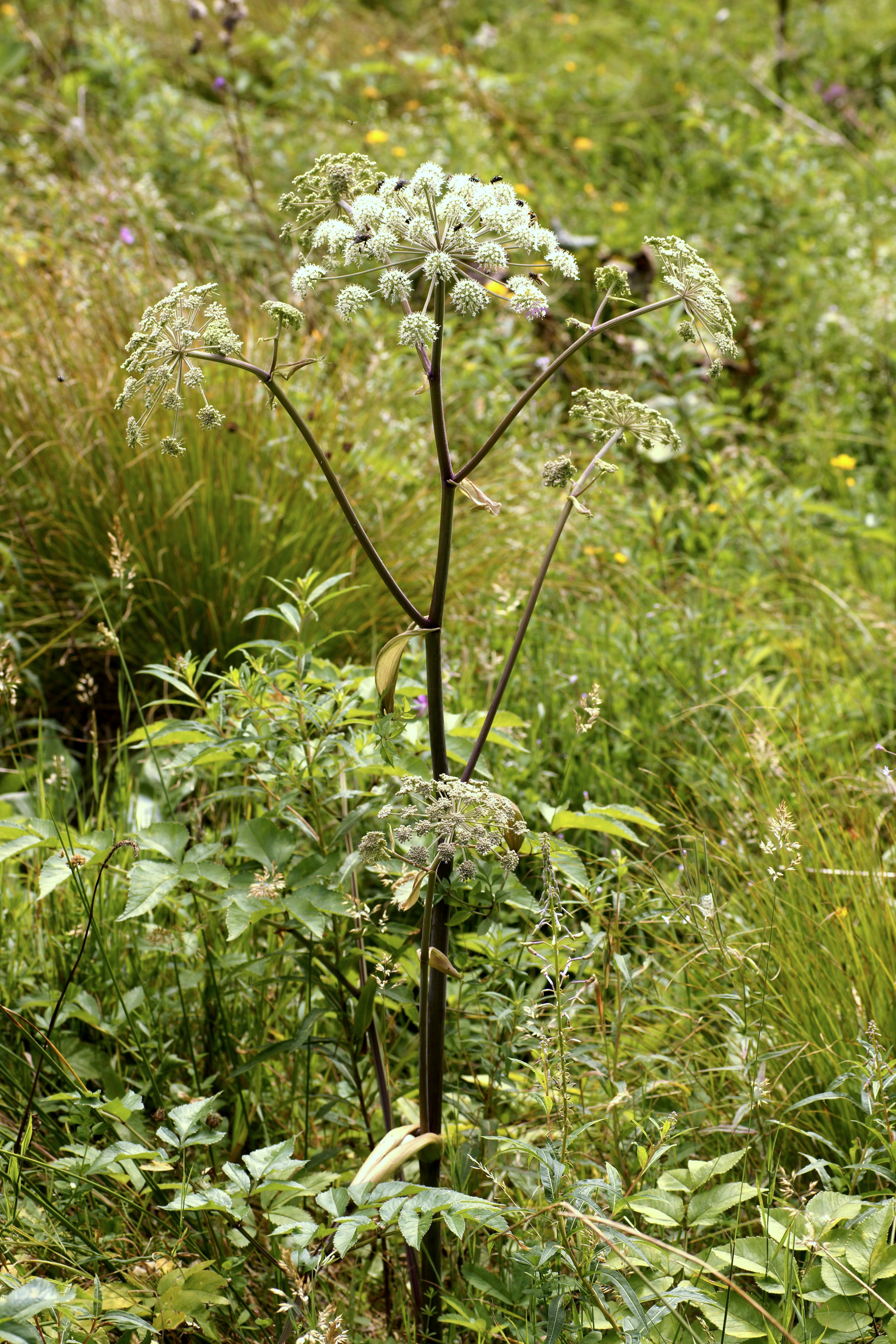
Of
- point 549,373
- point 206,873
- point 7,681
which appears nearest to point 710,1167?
point 206,873

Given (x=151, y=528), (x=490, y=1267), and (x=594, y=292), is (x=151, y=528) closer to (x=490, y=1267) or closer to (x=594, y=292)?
(x=490, y=1267)

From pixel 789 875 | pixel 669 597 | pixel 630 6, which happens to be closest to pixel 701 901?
pixel 789 875

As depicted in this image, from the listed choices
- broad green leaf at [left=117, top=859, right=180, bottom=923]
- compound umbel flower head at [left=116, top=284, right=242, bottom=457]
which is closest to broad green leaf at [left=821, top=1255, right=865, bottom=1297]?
broad green leaf at [left=117, top=859, right=180, bottom=923]

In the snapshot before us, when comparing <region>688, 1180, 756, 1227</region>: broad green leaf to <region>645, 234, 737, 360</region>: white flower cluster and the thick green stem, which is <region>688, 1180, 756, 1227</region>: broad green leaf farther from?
<region>645, 234, 737, 360</region>: white flower cluster

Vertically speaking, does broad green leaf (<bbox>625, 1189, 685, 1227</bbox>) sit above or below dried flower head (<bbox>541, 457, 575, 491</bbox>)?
below

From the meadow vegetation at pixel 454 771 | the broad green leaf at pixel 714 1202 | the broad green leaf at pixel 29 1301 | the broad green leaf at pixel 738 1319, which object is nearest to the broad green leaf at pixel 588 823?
the meadow vegetation at pixel 454 771

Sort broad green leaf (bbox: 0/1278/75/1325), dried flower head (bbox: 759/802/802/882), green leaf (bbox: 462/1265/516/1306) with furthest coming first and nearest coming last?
dried flower head (bbox: 759/802/802/882), green leaf (bbox: 462/1265/516/1306), broad green leaf (bbox: 0/1278/75/1325)

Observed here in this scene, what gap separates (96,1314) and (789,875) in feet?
4.02

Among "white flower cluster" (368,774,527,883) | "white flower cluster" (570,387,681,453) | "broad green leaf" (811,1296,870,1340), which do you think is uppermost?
"white flower cluster" (570,387,681,453)

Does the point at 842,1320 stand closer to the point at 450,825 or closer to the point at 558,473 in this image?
the point at 450,825

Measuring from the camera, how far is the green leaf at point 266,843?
144cm

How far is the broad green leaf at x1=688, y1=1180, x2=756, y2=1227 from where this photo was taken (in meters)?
1.23

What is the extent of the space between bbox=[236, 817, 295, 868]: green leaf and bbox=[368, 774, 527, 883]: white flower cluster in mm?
290

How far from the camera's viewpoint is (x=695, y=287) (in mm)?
1196
